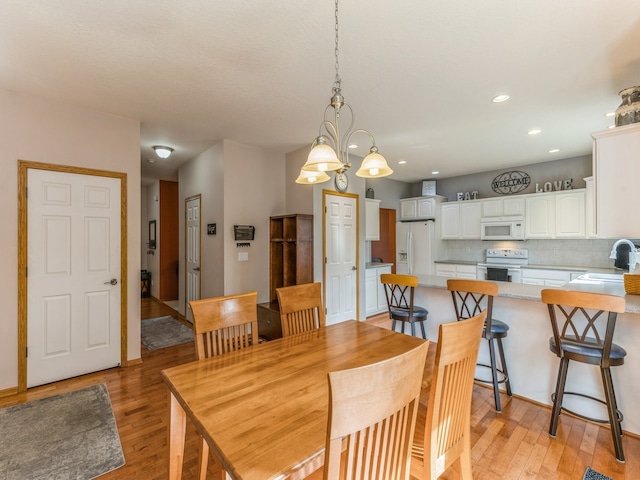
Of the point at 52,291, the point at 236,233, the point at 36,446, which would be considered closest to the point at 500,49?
the point at 236,233

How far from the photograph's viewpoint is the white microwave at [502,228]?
204 inches

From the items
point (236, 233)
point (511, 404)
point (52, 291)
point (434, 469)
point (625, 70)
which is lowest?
point (511, 404)

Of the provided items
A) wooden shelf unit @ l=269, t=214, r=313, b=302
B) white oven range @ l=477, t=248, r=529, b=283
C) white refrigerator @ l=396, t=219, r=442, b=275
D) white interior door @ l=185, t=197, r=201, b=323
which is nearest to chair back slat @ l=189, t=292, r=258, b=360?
wooden shelf unit @ l=269, t=214, r=313, b=302

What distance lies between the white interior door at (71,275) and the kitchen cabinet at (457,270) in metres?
5.36

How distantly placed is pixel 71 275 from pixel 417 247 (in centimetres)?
554

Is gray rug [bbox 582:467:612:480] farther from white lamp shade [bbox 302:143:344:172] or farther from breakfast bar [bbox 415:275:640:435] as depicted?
white lamp shade [bbox 302:143:344:172]

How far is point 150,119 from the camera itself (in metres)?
3.28

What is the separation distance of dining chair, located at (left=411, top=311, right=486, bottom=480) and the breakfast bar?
134 centimetres

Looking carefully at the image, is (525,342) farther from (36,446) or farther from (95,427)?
(36,446)

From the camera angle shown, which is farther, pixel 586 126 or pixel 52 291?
pixel 586 126

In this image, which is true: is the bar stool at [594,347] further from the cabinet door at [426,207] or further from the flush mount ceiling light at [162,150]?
the flush mount ceiling light at [162,150]

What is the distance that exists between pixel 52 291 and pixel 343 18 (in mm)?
3453

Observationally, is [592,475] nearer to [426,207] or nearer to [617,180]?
[617,180]

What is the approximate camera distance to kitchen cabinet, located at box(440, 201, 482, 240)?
571cm
